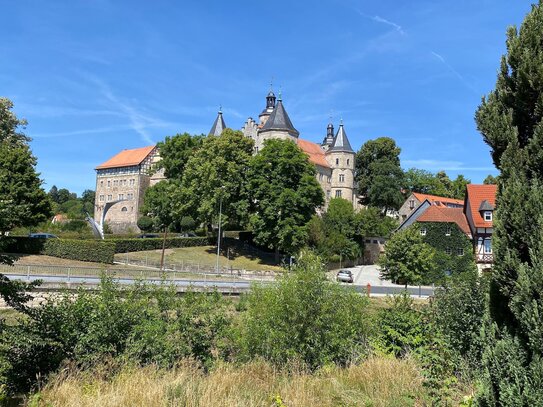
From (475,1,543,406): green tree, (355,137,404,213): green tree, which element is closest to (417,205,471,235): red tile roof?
(355,137,404,213): green tree

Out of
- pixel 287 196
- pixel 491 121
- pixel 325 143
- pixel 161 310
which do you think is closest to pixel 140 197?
pixel 325 143

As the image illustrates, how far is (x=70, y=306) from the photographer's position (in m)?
10.3

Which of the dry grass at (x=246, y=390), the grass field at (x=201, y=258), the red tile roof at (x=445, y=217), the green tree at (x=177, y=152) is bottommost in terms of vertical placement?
the dry grass at (x=246, y=390)

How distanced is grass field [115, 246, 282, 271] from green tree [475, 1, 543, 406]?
3789 cm

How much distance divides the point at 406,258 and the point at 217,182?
24554mm

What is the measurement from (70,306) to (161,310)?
2344 mm

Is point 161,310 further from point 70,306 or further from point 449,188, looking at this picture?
point 449,188

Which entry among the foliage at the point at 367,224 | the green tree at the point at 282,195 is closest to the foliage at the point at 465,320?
the green tree at the point at 282,195

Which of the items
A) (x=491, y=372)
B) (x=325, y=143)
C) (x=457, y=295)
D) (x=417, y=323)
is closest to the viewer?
(x=491, y=372)

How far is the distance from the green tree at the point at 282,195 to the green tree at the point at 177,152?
40.9 ft

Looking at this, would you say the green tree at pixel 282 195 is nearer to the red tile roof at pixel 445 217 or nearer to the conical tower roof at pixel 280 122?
the red tile roof at pixel 445 217

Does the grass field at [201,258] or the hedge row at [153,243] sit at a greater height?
the hedge row at [153,243]

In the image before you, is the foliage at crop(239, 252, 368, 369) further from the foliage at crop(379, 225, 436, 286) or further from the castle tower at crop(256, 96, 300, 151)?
the castle tower at crop(256, 96, 300, 151)

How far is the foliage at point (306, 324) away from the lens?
11.5 m
